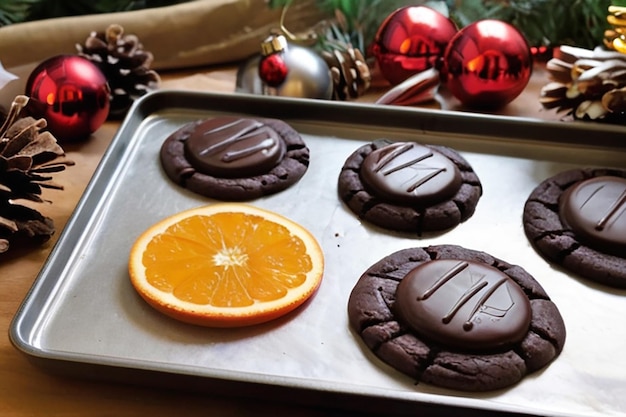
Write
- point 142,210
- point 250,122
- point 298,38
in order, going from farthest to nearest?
point 298,38
point 250,122
point 142,210

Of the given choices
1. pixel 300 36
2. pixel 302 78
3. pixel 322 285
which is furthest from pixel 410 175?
pixel 300 36

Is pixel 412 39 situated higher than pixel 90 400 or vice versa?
pixel 412 39

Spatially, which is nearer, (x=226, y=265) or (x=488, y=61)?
(x=226, y=265)

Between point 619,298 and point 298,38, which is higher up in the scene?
point 298,38

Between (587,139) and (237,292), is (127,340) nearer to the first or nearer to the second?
(237,292)

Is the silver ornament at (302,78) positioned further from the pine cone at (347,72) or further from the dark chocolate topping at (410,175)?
the dark chocolate topping at (410,175)

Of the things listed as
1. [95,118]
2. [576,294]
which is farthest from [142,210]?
[576,294]

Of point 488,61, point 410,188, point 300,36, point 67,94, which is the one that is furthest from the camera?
point 300,36

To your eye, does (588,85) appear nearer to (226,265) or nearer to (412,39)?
(412,39)
